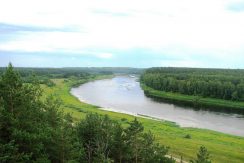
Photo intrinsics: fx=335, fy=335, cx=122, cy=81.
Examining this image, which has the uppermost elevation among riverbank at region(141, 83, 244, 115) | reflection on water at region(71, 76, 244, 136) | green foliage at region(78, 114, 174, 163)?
green foliage at region(78, 114, 174, 163)

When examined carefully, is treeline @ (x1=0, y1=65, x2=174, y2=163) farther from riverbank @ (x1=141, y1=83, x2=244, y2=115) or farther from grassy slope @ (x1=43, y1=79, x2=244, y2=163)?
riverbank @ (x1=141, y1=83, x2=244, y2=115)

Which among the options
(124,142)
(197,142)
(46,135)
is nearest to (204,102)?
(197,142)

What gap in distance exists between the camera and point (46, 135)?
2145cm

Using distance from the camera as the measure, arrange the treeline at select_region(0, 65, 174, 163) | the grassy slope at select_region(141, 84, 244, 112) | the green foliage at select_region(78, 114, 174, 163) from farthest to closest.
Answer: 1. the grassy slope at select_region(141, 84, 244, 112)
2. the green foliage at select_region(78, 114, 174, 163)
3. the treeline at select_region(0, 65, 174, 163)

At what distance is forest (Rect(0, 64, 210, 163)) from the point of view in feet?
64.5

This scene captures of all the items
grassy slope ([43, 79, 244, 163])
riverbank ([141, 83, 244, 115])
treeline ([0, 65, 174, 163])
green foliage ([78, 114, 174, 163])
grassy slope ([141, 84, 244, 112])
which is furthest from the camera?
grassy slope ([141, 84, 244, 112])

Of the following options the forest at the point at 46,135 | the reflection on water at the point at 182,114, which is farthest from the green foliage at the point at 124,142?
the reflection on water at the point at 182,114

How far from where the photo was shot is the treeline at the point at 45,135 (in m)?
19.7

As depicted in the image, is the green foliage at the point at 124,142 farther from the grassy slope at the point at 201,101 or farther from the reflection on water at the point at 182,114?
the grassy slope at the point at 201,101

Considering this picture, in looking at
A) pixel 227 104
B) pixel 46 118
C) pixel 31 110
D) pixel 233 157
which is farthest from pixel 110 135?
pixel 227 104

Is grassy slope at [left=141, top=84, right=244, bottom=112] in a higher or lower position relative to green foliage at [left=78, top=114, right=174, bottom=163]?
lower

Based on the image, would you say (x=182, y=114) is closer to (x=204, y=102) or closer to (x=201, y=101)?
(x=204, y=102)

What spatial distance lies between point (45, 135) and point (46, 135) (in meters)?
0.33

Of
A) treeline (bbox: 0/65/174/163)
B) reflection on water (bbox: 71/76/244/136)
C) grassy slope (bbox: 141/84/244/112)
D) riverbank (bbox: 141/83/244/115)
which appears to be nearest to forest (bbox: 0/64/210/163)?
treeline (bbox: 0/65/174/163)
